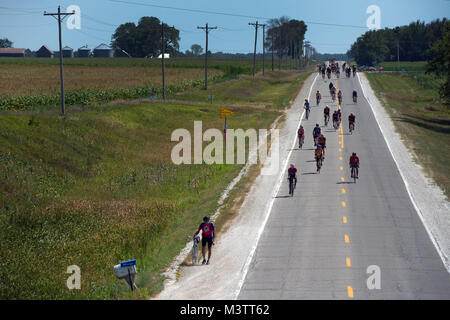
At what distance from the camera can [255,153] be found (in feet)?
133

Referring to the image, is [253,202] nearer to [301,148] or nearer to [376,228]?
[376,228]

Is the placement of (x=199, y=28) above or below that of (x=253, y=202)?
above

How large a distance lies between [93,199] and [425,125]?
3923 centimetres

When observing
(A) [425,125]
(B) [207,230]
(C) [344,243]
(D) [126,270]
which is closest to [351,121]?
(A) [425,125]

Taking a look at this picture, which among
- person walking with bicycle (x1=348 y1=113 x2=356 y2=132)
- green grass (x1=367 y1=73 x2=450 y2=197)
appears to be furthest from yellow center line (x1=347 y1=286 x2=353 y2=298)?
person walking with bicycle (x1=348 y1=113 x2=356 y2=132)

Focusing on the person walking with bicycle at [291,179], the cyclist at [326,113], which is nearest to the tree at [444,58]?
the cyclist at [326,113]

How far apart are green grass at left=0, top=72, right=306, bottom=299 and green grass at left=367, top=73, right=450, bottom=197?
12.2 meters

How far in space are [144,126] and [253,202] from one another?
24.7m

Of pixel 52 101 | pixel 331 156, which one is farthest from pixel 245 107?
pixel 331 156

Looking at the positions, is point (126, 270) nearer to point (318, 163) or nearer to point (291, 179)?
point (291, 179)

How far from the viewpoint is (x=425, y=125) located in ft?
188

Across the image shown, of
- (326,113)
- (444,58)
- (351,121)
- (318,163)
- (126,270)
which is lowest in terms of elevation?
(126,270)

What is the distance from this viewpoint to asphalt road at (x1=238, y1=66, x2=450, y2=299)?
16.4 m

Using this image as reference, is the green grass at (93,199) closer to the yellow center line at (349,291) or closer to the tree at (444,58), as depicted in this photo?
the yellow center line at (349,291)
